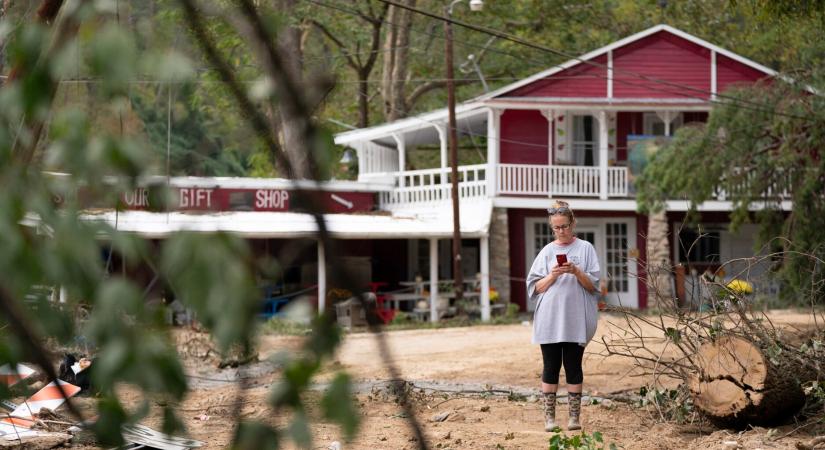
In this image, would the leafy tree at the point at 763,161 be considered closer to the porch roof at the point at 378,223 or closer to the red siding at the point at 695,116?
the porch roof at the point at 378,223

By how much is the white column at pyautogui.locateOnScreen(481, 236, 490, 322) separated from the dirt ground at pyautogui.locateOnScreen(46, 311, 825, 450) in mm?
8053

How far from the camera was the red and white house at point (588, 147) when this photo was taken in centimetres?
2659

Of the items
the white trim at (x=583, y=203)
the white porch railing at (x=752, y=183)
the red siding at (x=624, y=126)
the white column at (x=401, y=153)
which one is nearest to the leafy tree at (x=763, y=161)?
the white porch railing at (x=752, y=183)

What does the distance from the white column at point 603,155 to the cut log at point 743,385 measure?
1832 centimetres

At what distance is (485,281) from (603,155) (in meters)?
4.48

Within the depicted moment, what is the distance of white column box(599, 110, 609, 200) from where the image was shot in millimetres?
26594

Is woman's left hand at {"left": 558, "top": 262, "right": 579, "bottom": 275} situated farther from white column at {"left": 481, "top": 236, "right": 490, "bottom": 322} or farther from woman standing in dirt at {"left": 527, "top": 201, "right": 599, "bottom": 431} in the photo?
white column at {"left": 481, "top": 236, "right": 490, "bottom": 322}

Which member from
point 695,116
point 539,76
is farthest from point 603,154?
point 695,116

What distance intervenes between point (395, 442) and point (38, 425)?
2.79 m

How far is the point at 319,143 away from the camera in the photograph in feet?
6.85

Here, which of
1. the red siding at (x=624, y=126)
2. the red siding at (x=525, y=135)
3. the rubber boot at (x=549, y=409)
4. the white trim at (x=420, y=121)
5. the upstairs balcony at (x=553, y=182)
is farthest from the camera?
the red siding at (x=624, y=126)

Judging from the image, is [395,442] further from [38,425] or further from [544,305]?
[38,425]

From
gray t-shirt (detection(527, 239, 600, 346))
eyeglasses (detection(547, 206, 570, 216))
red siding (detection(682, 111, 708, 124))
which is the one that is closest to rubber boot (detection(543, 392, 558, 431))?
gray t-shirt (detection(527, 239, 600, 346))

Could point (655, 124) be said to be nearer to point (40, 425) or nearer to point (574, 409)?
point (574, 409)
